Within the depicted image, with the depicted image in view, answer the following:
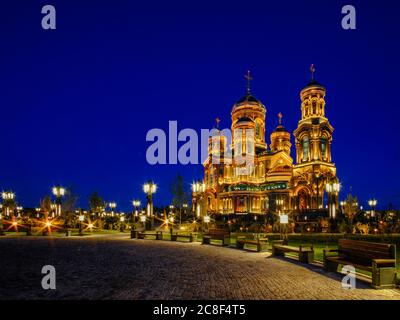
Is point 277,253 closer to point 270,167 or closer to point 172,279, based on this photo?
point 172,279

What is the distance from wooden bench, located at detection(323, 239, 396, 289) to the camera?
9.52 meters

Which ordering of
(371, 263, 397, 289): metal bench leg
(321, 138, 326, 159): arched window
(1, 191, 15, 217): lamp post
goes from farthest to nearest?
(321, 138, 326, 159): arched window, (1, 191, 15, 217): lamp post, (371, 263, 397, 289): metal bench leg

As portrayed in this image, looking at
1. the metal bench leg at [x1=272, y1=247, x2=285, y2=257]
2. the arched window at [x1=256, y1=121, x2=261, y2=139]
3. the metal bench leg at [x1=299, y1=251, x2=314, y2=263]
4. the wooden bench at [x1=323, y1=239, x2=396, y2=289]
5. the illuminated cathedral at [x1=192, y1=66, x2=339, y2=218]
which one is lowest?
the metal bench leg at [x1=272, y1=247, x2=285, y2=257]

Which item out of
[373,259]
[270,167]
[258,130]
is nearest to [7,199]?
[270,167]

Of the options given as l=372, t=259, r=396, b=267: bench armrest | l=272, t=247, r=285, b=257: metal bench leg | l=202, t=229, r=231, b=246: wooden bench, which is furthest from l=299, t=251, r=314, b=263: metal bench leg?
l=202, t=229, r=231, b=246: wooden bench

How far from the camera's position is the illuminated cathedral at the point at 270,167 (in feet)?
214

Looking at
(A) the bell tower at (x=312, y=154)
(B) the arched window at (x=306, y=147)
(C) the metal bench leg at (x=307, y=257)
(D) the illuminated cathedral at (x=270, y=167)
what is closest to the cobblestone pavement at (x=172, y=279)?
(C) the metal bench leg at (x=307, y=257)

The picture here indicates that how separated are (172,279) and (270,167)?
69.5m

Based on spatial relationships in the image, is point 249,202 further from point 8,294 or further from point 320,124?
point 8,294

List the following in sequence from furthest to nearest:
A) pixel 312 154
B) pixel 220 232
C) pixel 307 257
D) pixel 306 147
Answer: pixel 306 147 → pixel 312 154 → pixel 220 232 → pixel 307 257

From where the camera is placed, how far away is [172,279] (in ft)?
34.8

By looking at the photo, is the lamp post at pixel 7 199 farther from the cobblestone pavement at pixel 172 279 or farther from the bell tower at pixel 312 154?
the bell tower at pixel 312 154

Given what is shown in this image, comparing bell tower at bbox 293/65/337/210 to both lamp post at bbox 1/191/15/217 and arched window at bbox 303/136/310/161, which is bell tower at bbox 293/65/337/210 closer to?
arched window at bbox 303/136/310/161
